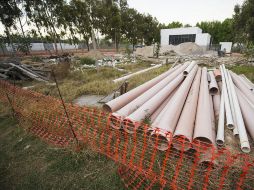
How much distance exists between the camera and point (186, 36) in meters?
40.9

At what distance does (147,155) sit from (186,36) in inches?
1724

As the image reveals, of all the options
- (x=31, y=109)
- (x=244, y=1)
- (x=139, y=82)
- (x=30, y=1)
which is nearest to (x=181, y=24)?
(x=244, y=1)

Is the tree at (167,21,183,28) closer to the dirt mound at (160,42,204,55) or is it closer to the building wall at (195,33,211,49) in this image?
the building wall at (195,33,211,49)

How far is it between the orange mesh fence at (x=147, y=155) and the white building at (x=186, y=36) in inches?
1623

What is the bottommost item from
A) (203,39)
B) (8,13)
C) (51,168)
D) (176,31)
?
(51,168)

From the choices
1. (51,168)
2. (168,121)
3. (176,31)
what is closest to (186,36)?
(176,31)

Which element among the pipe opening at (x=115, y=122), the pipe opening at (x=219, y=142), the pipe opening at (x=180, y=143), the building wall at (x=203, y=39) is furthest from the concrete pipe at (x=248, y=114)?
the building wall at (x=203, y=39)

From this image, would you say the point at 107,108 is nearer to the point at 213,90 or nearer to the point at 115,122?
the point at 115,122

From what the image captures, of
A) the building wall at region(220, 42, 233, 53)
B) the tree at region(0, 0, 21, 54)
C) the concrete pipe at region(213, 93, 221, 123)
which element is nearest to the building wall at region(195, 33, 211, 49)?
the building wall at region(220, 42, 233, 53)

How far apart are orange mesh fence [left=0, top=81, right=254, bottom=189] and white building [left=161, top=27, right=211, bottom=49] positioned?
41.2 m

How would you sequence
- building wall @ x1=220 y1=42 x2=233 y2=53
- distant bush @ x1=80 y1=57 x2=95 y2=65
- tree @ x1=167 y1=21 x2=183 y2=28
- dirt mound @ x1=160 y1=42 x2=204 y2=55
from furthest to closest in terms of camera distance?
tree @ x1=167 y1=21 x2=183 y2=28 < building wall @ x1=220 y1=42 x2=233 y2=53 < dirt mound @ x1=160 y1=42 x2=204 y2=55 < distant bush @ x1=80 y1=57 x2=95 y2=65

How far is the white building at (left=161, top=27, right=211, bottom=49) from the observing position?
127ft

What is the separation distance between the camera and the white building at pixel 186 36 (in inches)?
1523

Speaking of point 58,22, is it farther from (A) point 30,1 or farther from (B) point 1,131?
(B) point 1,131
